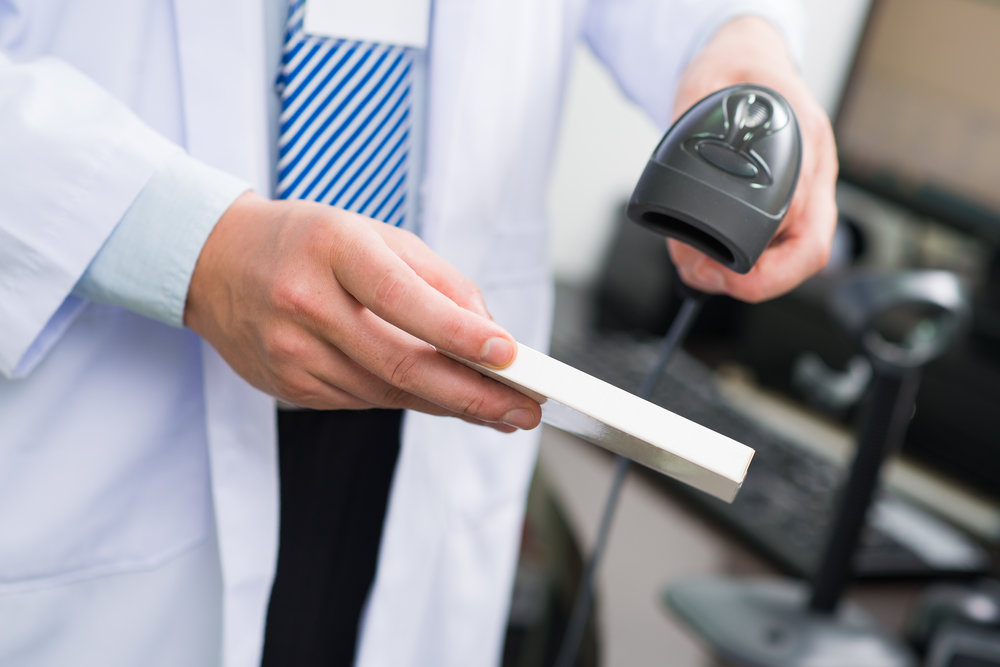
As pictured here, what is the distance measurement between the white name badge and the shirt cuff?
13 centimetres

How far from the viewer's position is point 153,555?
551 millimetres

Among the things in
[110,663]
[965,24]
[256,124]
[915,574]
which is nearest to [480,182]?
[256,124]

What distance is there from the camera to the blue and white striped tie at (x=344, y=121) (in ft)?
1.74

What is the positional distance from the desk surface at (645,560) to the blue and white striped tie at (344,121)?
1.38ft

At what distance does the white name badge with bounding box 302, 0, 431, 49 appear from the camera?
1.68 feet

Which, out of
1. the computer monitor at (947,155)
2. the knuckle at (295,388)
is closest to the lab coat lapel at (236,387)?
the knuckle at (295,388)

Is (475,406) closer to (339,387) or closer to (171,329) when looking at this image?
(339,387)

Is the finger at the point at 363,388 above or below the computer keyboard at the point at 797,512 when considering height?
above

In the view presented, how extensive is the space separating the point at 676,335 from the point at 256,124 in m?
0.33

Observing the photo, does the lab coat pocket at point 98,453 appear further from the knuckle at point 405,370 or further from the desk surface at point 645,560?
the desk surface at point 645,560

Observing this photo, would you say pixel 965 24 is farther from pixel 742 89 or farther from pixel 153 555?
pixel 153 555

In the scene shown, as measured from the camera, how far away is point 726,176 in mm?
437

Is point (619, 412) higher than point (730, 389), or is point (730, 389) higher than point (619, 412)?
point (619, 412)

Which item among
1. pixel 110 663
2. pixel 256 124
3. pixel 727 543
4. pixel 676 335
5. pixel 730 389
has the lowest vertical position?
pixel 730 389
